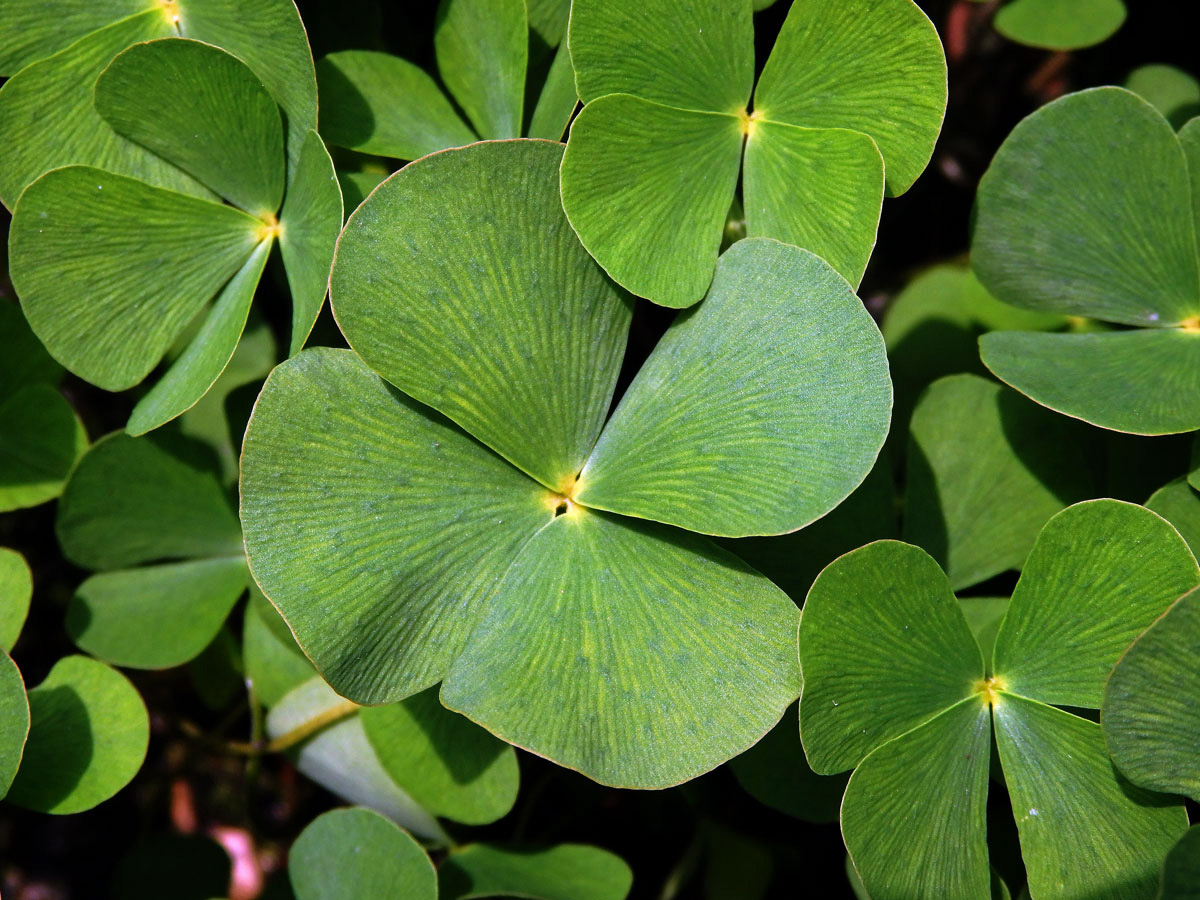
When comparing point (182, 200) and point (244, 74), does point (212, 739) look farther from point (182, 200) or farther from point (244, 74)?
point (244, 74)

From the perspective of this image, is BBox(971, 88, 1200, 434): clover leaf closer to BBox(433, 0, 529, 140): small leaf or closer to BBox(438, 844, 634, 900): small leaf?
BBox(433, 0, 529, 140): small leaf

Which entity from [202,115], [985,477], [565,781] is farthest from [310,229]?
[565,781]

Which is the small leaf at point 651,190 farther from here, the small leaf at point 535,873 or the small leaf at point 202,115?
the small leaf at point 535,873

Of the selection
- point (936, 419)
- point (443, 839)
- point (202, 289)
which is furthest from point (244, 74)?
point (443, 839)

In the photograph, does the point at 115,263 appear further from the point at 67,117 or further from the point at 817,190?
the point at 817,190

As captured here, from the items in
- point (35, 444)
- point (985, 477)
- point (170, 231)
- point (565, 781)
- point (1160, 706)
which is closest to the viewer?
point (1160, 706)

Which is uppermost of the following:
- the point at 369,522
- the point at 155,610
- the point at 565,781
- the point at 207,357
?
the point at 207,357

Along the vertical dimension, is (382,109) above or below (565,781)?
above

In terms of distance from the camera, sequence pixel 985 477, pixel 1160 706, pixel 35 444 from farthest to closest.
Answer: pixel 35 444 → pixel 985 477 → pixel 1160 706
